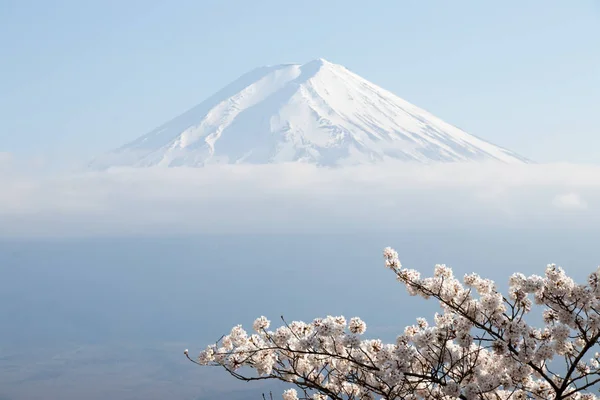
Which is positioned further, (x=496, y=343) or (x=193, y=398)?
(x=193, y=398)

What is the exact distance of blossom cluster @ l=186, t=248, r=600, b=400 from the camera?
3.80 m

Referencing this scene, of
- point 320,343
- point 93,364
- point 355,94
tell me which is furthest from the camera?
point 355,94

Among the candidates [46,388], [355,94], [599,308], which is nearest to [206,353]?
[599,308]

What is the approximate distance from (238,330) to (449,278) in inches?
57.4

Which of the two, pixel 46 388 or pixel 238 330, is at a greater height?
pixel 238 330

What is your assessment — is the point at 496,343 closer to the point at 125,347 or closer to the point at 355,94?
the point at 125,347

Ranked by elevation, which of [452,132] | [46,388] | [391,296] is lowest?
[46,388]

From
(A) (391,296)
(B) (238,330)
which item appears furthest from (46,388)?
(B) (238,330)

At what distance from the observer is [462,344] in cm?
395

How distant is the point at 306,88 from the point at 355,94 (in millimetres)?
14230

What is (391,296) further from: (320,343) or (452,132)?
(320,343)

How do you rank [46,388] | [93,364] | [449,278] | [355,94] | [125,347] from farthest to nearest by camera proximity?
[355,94], [125,347], [93,364], [46,388], [449,278]

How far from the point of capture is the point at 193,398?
4252 inches

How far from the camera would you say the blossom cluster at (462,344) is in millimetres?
3797
